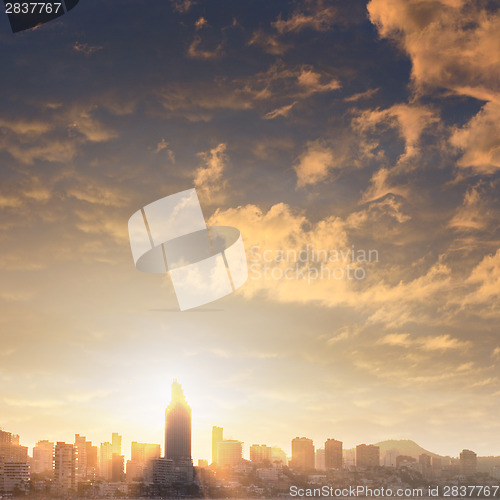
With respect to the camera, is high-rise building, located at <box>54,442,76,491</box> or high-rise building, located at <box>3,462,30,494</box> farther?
high-rise building, located at <box>54,442,76,491</box>

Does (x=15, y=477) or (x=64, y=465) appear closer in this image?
(x=15, y=477)

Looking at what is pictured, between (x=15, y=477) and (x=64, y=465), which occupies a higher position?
(x=64, y=465)

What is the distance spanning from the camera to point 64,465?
620 feet

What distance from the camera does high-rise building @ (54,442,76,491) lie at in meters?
187

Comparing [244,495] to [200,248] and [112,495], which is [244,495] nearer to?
[112,495]

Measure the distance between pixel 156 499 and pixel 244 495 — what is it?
26.8 meters

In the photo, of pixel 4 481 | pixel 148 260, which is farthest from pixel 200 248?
pixel 4 481

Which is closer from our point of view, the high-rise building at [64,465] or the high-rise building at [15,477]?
the high-rise building at [15,477]

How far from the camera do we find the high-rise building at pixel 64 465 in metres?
187

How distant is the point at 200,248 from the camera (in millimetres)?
41562

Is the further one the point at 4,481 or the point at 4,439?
the point at 4,439

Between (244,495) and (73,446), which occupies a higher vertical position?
(73,446)

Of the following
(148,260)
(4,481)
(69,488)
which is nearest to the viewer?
(148,260)

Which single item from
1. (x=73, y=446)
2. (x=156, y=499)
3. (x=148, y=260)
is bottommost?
(x=156, y=499)
